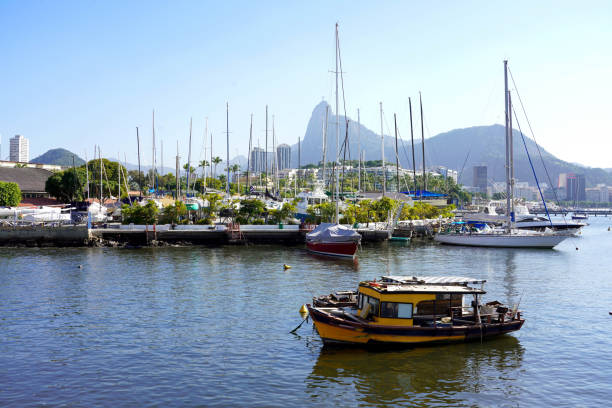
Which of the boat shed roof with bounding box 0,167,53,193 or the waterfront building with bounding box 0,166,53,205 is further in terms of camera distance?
the boat shed roof with bounding box 0,167,53,193

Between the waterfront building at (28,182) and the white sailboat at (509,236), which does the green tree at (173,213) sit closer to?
the white sailboat at (509,236)

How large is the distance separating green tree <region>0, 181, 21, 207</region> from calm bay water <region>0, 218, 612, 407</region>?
187 feet

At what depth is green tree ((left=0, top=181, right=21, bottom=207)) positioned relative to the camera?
305 feet

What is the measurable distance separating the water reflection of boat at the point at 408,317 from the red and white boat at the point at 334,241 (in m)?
29.4

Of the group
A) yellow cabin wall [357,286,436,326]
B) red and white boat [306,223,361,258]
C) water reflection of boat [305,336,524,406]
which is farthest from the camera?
red and white boat [306,223,361,258]

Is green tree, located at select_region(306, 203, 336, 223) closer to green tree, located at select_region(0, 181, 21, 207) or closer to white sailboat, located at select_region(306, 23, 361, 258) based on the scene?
white sailboat, located at select_region(306, 23, 361, 258)

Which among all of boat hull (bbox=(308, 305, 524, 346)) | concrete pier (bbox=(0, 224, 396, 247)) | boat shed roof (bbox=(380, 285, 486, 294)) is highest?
concrete pier (bbox=(0, 224, 396, 247))

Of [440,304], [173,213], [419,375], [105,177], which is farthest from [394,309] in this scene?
[105,177]

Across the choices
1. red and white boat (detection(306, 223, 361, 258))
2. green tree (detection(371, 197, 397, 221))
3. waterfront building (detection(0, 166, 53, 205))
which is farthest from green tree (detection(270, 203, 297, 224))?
waterfront building (detection(0, 166, 53, 205))

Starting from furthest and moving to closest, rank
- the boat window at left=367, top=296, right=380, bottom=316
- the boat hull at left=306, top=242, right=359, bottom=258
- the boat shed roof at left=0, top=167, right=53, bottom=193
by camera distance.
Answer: the boat shed roof at left=0, top=167, right=53, bottom=193, the boat hull at left=306, top=242, right=359, bottom=258, the boat window at left=367, top=296, right=380, bottom=316

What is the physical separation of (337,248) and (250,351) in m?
32.8

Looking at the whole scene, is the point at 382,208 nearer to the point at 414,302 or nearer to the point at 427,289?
the point at 427,289

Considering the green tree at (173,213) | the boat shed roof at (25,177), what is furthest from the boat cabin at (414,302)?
the boat shed roof at (25,177)

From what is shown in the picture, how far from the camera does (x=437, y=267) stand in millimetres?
50031
